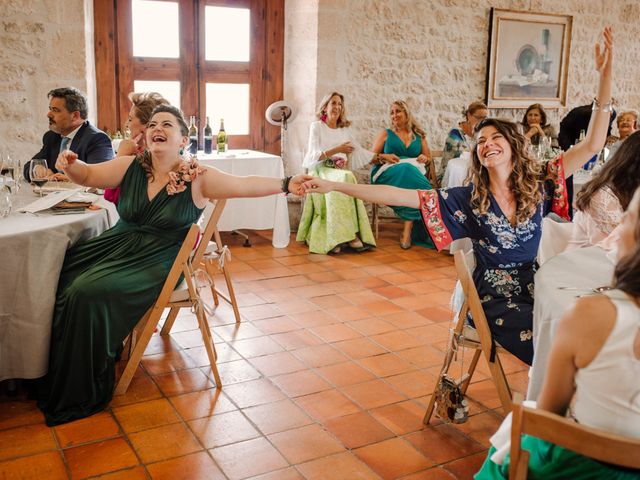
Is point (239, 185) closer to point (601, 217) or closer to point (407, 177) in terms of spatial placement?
point (601, 217)

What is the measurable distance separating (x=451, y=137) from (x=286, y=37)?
1.96 meters

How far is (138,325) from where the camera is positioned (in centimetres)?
320

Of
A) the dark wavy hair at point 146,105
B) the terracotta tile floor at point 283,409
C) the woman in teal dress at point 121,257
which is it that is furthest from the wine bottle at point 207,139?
the woman in teal dress at point 121,257

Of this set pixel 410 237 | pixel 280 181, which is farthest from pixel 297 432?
pixel 410 237

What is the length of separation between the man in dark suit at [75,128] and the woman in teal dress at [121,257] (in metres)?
0.88

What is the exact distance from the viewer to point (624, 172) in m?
2.64

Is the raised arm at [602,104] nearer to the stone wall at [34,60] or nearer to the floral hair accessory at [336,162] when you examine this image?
the floral hair accessory at [336,162]

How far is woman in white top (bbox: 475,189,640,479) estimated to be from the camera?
1.37m

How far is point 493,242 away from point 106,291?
1625 mm

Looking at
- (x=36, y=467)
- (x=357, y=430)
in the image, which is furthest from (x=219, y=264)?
(x=36, y=467)

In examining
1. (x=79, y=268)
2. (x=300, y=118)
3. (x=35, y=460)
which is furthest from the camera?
(x=300, y=118)

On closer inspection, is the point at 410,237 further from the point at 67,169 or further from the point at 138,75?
the point at 67,169

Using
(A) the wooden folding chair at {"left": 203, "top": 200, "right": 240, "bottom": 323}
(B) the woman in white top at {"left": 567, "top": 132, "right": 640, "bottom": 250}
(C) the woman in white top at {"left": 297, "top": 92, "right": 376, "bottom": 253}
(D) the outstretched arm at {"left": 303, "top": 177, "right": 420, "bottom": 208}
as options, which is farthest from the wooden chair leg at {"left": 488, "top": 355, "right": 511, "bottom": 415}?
(C) the woman in white top at {"left": 297, "top": 92, "right": 376, "bottom": 253}

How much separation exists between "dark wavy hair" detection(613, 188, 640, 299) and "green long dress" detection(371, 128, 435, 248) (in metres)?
4.78
